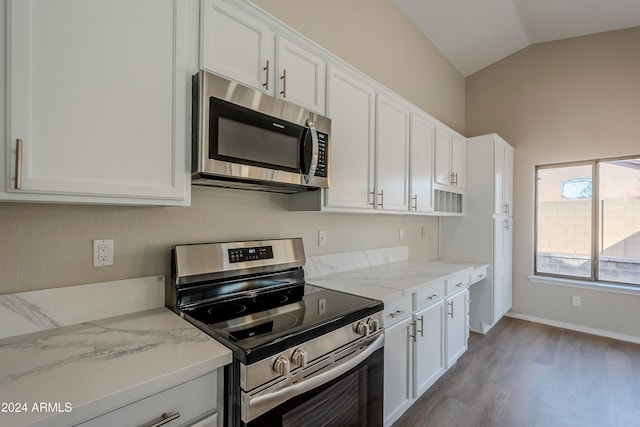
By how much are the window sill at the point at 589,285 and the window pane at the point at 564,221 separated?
12cm

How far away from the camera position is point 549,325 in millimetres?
3768

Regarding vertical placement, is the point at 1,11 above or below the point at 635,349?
above

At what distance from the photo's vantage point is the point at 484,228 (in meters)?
3.47

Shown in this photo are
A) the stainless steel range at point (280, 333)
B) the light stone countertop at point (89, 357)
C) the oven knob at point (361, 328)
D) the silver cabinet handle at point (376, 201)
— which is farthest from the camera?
the silver cabinet handle at point (376, 201)

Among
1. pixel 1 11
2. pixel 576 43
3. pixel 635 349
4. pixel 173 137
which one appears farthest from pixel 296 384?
pixel 576 43

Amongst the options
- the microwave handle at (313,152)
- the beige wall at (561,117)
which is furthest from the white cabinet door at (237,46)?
the beige wall at (561,117)

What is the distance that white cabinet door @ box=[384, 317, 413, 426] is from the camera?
179 cm

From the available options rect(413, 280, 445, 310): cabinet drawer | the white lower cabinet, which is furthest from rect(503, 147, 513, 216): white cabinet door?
rect(413, 280, 445, 310): cabinet drawer

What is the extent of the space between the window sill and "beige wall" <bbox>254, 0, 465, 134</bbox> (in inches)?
87.7

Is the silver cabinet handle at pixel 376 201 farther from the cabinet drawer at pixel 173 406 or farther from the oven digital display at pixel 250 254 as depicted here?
the cabinet drawer at pixel 173 406

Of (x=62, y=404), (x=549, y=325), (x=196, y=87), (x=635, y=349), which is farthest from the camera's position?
(x=549, y=325)

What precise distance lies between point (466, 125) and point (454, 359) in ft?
10.7

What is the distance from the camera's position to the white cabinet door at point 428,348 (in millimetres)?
2047

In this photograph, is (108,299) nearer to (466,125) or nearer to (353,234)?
(353,234)
